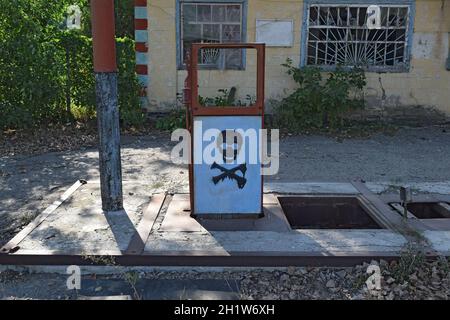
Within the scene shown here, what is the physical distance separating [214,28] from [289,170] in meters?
3.50

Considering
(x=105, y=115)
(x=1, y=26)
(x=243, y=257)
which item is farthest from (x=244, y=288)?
(x=1, y=26)

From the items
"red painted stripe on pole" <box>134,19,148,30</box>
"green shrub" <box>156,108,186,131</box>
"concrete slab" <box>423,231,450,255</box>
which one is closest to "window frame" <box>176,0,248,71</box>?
"red painted stripe on pole" <box>134,19,148,30</box>

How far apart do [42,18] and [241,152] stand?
5.66m

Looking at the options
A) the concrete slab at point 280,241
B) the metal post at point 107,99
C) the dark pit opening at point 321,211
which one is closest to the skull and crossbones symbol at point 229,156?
the concrete slab at point 280,241

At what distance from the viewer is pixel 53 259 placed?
359 cm

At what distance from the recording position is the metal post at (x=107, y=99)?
163 inches

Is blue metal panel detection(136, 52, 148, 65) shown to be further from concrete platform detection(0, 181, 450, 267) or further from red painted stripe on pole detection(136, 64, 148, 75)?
concrete platform detection(0, 181, 450, 267)

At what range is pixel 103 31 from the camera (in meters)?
4.14

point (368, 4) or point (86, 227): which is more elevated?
point (368, 4)

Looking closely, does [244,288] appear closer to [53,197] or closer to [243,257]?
[243,257]

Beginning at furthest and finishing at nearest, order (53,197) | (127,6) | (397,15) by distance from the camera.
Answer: (127,6) → (397,15) → (53,197)

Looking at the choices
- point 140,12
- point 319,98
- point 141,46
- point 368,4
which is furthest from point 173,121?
point 368,4

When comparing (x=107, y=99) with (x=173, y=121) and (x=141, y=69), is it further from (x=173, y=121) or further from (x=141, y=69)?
(x=141, y=69)

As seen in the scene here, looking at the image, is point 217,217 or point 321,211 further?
point 321,211
